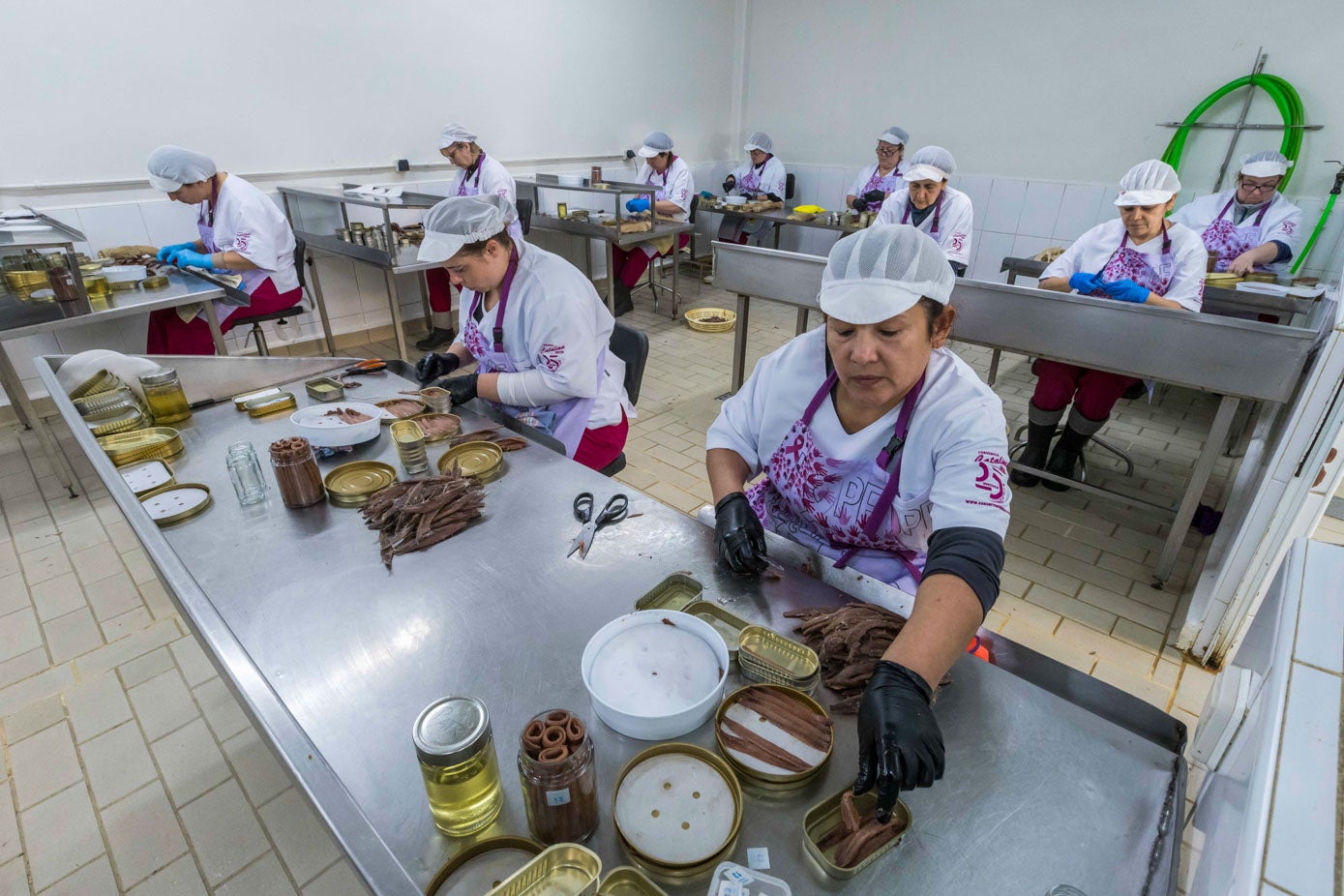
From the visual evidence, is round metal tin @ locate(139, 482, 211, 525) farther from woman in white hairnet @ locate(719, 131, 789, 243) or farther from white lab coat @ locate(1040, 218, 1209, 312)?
woman in white hairnet @ locate(719, 131, 789, 243)

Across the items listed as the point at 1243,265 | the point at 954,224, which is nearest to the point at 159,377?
the point at 954,224

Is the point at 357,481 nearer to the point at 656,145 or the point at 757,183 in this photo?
the point at 656,145

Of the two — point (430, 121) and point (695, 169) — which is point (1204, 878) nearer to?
point (430, 121)

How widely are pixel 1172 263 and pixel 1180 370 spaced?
1.17 m

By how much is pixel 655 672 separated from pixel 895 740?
437 mm

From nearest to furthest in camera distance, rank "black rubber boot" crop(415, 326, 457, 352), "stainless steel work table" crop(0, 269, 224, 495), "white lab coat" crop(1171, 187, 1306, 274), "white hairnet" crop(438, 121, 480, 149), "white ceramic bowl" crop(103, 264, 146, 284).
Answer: "stainless steel work table" crop(0, 269, 224, 495)
"white ceramic bowl" crop(103, 264, 146, 284)
"white lab coat" crop(1171, 187, 1306, 274)
"white hairnet" crop(438, 121, 480, 149)
"black rubber boot" crop(415, 326, 457, 352)

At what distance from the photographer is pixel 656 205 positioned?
6.85 meters

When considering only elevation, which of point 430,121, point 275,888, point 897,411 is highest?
point 430,121

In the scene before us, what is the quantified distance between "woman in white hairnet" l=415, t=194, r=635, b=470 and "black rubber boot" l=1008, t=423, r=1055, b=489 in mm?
2577

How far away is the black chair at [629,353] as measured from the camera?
2816mm

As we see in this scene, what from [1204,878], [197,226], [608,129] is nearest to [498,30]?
[608,129]

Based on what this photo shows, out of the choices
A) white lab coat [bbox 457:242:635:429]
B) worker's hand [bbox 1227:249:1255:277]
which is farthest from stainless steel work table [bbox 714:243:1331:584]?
white lab coat [bbox 457:242:635:429]

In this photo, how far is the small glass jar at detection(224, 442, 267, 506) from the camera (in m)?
1.79

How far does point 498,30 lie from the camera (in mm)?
6098
